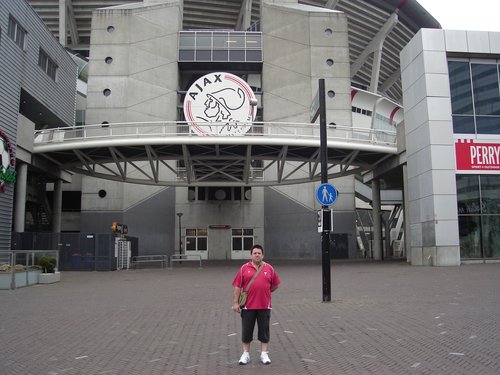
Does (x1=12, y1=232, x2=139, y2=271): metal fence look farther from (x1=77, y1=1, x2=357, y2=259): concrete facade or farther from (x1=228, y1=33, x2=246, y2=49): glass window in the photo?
(x1=228, y1=33, x2=246, y2=49): glass window

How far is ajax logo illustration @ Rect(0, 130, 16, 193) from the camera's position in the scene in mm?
25938

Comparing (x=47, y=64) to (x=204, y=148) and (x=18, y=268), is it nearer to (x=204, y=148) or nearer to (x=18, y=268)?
(x=204, y=148)

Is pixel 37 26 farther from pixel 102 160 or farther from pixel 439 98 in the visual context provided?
pixel 439 98

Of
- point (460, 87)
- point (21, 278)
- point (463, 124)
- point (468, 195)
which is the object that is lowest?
point (21, 278)

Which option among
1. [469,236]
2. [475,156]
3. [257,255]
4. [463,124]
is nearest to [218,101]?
[463,124]

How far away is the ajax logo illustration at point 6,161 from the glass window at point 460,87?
76.7ft

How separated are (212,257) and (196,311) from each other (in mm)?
35205

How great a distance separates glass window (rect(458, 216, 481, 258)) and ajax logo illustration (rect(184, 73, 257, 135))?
16551 mm

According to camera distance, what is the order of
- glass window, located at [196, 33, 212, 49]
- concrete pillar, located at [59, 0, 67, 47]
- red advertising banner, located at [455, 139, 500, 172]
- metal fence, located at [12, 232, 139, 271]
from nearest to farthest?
red advertising banner, located at [455, 139, 500, 172] → metal fence, located at [12, 232, 139, 271] → glass window, located at [196, 33, 212, 49] → concrete pillar, located at [59, 0, 67, 47]

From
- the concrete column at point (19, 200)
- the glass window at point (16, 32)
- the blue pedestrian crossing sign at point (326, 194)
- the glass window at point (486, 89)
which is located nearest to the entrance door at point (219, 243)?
the concrete column at point (19, 200)

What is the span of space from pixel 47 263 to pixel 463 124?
2085 cm

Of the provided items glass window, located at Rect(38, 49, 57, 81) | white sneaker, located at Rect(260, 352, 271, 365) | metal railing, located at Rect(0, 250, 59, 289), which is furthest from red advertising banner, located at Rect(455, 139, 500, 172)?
glass window, located at Rect(38, 49, 57, 81)

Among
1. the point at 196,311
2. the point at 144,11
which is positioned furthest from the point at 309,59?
the point at 196,311

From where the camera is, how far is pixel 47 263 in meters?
19.3
